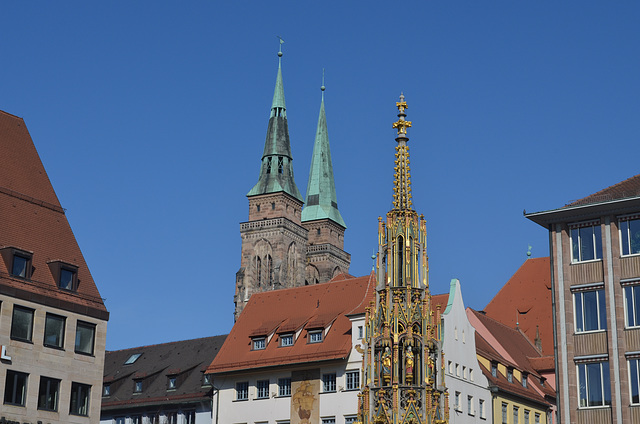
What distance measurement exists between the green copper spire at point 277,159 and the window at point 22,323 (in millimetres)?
84024

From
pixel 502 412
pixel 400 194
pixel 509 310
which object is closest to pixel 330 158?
pixel 509 310

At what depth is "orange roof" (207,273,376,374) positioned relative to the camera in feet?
172

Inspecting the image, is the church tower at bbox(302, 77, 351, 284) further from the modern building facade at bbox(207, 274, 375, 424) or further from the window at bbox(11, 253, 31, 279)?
the window at bbox(11, 253, 31, 279)

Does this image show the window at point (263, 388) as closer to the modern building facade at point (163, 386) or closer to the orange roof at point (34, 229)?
the modern building facade at point (163, 386)

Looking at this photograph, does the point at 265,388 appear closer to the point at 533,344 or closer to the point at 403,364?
the point at 533,344

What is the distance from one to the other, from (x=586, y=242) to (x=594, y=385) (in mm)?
5518

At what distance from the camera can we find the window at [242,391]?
54.1 meters

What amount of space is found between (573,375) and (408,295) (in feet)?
56.4

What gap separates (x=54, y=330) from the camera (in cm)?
4116

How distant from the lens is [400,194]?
27.5 metres

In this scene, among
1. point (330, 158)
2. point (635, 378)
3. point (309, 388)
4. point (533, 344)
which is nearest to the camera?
point (635, 378)

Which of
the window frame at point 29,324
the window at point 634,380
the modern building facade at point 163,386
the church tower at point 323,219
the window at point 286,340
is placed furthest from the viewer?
the church tower at point 323,219

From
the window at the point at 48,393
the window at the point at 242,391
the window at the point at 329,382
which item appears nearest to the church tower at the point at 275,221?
the window at the point at 242,391

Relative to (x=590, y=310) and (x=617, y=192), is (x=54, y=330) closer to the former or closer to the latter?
(x=590, y=310)
